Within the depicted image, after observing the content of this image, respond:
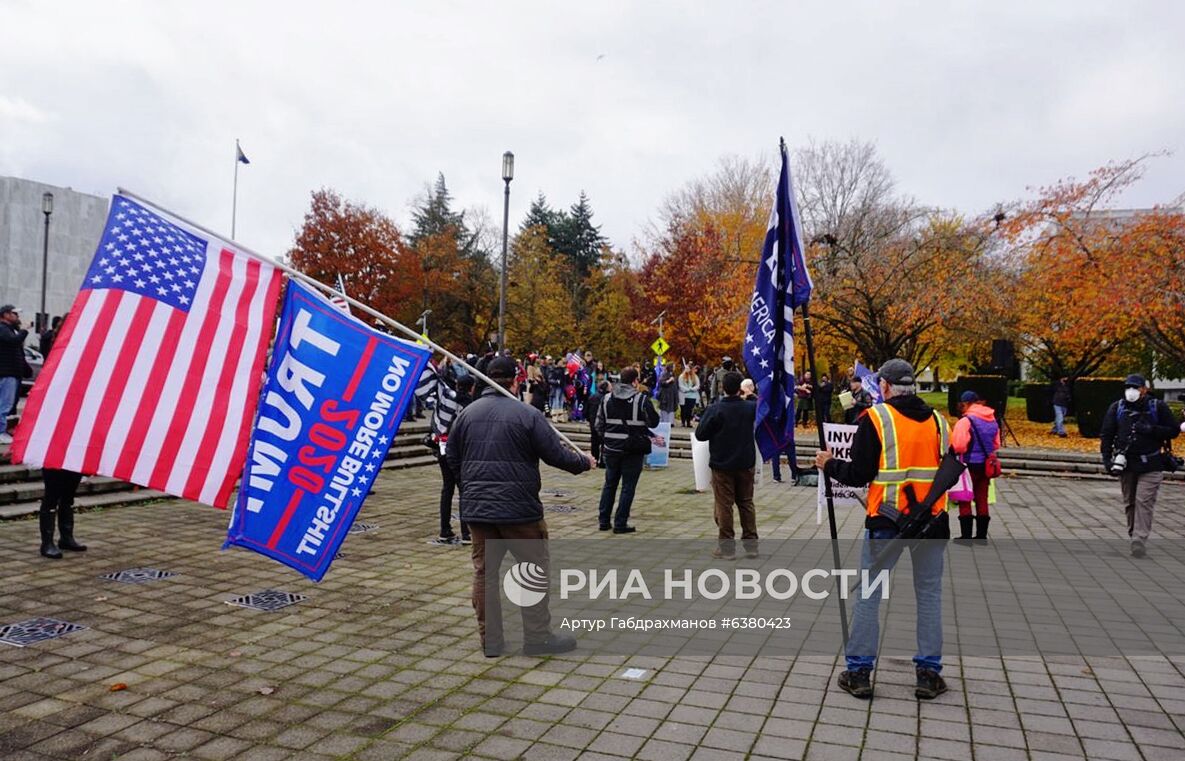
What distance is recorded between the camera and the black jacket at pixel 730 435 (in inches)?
325

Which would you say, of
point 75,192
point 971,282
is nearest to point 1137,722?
point 971,282

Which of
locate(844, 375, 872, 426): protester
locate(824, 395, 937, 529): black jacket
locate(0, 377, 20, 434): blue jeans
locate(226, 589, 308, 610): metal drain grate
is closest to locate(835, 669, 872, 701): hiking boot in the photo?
locate(824, 395, 937, 529): black jacket

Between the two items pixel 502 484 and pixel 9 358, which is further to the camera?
pixel 9 358

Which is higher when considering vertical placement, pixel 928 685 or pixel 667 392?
pixel 667 392

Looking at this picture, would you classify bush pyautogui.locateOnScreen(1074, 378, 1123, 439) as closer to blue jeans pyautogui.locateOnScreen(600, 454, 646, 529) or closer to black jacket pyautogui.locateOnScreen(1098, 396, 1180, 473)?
black jacket pyautogui.locateOnScreen(1098, 396, 1180, 473)

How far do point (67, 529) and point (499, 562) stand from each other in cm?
518

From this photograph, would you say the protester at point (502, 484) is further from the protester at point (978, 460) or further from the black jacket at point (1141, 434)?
the black jacket at point (1141, 434)

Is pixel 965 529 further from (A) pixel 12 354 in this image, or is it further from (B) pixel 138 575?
(A) pixel 12 354

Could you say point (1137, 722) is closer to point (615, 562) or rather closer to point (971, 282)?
point (615, 562)

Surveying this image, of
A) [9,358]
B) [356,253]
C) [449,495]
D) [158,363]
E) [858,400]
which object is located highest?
[356,253]

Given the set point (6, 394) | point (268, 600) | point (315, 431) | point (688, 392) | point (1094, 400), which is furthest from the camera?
point (1094, 400)

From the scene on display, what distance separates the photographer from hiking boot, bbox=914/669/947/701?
4668 millimetres

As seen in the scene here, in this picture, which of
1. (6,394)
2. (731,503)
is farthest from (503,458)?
(6,394)

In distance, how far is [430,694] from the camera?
4.74 metres
